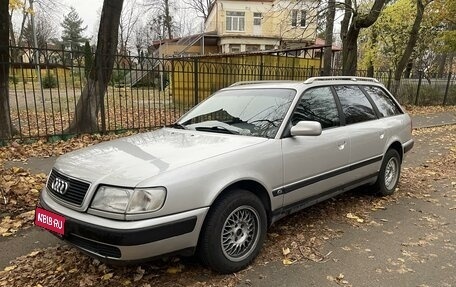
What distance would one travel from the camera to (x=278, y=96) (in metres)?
4.00

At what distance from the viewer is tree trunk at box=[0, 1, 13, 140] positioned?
7.15 metres

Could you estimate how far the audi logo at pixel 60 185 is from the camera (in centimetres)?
296

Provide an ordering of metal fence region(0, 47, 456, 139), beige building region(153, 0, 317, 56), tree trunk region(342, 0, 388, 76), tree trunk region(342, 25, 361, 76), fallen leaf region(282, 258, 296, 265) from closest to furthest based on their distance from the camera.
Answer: fallen leaf region(282, 258, 296, 265) → metal fence region(0, 47, 456, 139) → tree trunk region(342, 0, 388, 76) → tree trunk region(342, 25, 361, 76) → beige building region(153, 0, 317, 56)

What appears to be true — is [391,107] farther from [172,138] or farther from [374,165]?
[172,138]

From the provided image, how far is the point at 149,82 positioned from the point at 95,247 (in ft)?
26.7

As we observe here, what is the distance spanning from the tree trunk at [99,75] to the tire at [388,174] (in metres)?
5.94

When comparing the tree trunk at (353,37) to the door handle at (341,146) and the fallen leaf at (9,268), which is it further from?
the fallen leaf at (9,268)

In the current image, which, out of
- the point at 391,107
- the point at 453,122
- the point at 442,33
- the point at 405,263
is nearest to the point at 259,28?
the point at 442,33

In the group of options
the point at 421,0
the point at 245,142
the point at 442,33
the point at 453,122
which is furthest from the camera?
the point at 442,33

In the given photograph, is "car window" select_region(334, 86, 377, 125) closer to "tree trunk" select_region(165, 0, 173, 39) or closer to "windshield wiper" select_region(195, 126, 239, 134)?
"windshield wiper" select_region(195, 126, 239, 134)

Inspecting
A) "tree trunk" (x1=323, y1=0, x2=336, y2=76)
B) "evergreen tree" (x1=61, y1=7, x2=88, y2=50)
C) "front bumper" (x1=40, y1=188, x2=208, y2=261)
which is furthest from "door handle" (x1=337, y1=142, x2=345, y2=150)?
"evergreen tree" (x1=61, y1=7, x2=88, y2=50)

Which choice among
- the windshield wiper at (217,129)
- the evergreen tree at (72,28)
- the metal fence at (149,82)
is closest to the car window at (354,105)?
the windshield wiper at (217,129)

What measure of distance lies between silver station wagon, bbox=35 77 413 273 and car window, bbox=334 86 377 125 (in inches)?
0.7

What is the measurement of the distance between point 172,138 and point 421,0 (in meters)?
18.2
